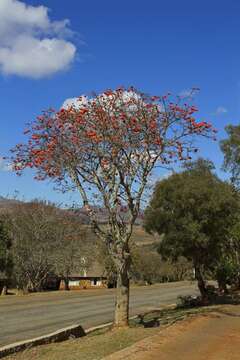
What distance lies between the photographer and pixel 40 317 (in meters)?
22.1

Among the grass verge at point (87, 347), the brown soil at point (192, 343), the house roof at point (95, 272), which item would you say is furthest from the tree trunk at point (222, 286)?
the house roof at point (95, 272)

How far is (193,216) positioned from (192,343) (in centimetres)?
1240

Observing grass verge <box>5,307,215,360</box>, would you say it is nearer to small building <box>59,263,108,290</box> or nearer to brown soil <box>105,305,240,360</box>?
brown soil <box>105,305,240,360</box>

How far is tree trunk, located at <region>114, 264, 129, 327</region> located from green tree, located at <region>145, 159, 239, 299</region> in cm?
944

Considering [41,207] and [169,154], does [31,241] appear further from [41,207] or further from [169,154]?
[169,154]

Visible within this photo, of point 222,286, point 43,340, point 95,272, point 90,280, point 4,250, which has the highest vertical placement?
point 95,272

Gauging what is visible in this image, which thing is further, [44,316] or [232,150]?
[232,150]

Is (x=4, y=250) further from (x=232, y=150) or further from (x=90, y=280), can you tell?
(x=90, y=280)

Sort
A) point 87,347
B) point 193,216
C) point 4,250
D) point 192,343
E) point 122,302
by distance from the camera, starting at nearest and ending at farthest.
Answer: point 87,347
point 192,343
point 122,302
point 193,216
point 4,250

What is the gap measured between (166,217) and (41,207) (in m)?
20.4

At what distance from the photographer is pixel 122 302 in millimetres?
14594

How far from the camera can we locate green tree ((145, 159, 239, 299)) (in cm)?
2409

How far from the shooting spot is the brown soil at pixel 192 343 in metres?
10.5

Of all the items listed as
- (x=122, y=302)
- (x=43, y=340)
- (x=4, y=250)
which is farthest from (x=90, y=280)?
(x=43, y=340)
